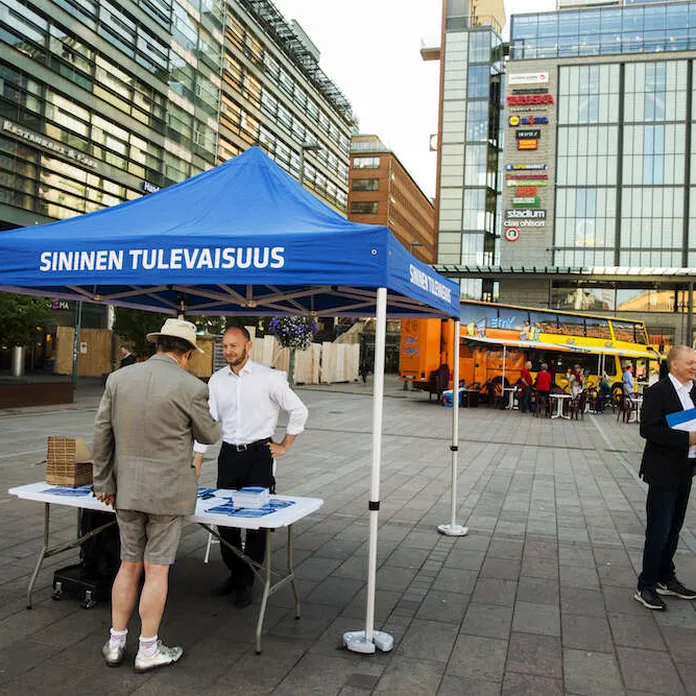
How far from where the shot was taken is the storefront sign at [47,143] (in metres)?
32.5

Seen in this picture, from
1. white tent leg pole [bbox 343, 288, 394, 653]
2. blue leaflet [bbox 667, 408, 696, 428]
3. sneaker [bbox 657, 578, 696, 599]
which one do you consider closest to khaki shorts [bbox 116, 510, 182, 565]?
white tent leg pole [bbox 343, 288, 394, 653]

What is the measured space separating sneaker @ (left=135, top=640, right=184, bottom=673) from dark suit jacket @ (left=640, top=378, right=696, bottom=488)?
344 centimetres

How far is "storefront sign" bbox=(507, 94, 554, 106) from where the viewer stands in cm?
5844

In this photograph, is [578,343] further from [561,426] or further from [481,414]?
[561,426]

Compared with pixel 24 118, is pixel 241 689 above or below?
below

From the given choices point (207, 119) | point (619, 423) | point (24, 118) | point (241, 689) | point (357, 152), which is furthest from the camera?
point (357, 152)

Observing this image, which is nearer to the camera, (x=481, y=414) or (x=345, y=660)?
(x=345, y=660)

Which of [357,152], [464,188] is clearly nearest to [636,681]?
[464,188]

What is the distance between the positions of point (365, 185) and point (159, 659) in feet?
345

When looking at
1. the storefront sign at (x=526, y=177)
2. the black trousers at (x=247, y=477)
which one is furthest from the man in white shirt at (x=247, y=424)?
the storefront sign at (x=526, y=177)

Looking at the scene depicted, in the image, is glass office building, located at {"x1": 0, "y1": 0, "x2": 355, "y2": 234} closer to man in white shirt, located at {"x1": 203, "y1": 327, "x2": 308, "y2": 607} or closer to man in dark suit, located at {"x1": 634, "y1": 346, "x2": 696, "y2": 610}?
man in white shirt, located at {"x1": 203, "y1": 327, "x2": 308, "y2": 607}

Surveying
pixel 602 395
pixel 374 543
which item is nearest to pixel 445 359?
pixel 602 395

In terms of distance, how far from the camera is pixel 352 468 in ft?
35.9

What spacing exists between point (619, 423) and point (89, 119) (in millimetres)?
33067
